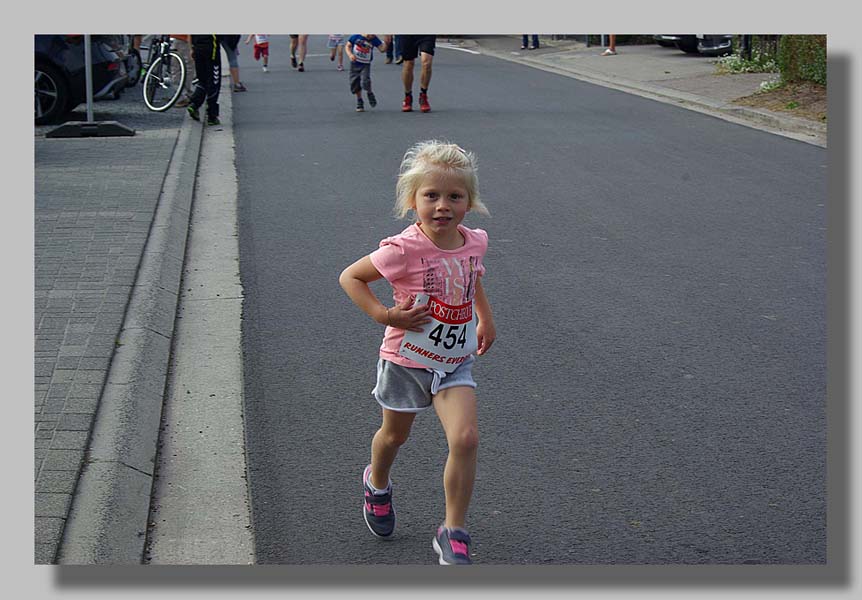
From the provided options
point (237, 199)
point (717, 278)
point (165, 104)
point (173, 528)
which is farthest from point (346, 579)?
point (165, 104)

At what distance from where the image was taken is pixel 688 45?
1027 inches

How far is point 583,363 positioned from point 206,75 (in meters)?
10.2

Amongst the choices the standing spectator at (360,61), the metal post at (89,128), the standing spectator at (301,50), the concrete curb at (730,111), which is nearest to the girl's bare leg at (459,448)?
the metal post at (89,128)

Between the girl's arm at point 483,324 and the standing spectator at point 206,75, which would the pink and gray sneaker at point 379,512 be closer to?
the girl's arm at point 483,324

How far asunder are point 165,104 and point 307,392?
490 inches

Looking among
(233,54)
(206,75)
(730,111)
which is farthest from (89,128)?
(730,111)

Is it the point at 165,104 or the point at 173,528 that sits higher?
the point at 165,104

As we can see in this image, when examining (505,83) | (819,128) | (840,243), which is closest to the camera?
Answer: (840,243)

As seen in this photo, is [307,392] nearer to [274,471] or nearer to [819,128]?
[274,471]

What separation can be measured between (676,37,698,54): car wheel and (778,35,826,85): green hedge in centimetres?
593

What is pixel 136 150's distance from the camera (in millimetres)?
13359

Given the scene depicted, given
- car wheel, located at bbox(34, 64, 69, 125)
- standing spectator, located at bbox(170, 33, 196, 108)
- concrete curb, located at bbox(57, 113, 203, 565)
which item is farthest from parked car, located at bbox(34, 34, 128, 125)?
concrete curb, located at bbox(57, 113, 203, 565)

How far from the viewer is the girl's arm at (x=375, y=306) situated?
394 cm

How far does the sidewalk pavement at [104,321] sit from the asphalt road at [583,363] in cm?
48
